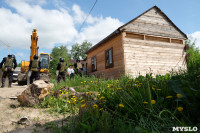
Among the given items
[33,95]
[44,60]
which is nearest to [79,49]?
[44,60]

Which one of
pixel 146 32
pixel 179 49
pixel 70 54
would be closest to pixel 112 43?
pixel 146 32

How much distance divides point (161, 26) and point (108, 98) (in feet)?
34.5

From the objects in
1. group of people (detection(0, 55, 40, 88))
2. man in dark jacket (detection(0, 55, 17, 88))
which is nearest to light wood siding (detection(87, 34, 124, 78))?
group of people (detection(0, 55, 40, 88))

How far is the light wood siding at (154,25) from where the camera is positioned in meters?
10.3

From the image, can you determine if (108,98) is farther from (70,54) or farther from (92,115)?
(70,54)

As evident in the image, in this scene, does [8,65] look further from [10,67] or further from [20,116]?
[20,116]

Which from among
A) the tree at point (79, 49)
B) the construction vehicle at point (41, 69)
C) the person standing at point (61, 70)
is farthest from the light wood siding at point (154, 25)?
the tree at point (79, 49)

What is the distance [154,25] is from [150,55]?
259 cm

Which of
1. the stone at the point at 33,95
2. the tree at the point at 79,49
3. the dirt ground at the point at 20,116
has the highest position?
the tree at the point at 79,49

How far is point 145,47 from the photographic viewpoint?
10.3 m

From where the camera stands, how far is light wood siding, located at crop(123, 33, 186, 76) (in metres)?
9.63

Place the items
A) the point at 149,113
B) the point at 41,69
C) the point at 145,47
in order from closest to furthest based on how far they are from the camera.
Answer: the point at 149,113, the point at 145,47, the point at 41,69

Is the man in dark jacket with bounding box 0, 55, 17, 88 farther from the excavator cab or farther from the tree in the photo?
the tree

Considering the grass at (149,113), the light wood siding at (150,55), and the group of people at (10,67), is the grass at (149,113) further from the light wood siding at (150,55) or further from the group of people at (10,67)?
the group of people at (10,67)
